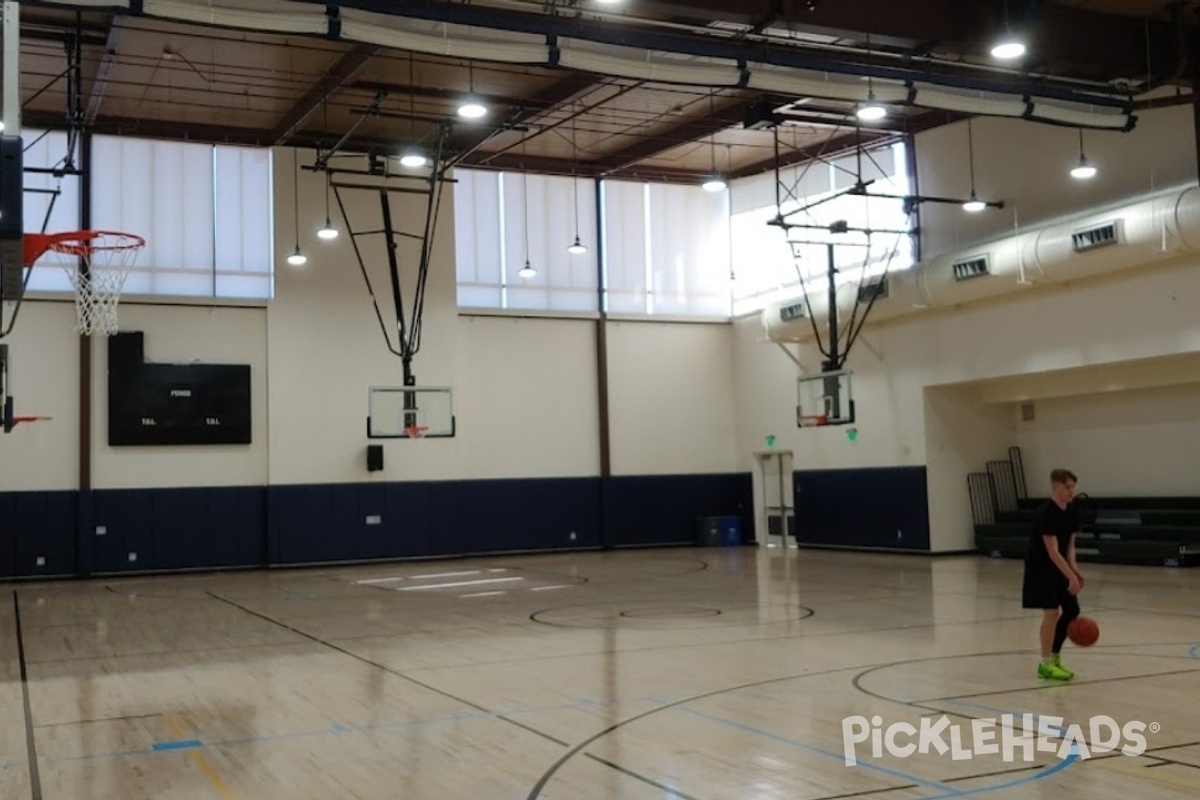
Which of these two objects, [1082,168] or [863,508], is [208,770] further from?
[863,508]

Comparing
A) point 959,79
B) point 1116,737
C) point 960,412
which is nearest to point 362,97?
point 959,79

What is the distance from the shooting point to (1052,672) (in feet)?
30.6

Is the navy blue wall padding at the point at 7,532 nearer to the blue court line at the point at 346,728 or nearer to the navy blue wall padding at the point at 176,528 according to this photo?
the navy blue wall padding at the point at 176,528

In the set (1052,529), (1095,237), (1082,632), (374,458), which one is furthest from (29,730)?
(374,458)

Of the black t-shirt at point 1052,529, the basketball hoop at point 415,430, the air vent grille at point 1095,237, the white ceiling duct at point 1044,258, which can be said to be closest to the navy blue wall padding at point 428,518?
the basketball hoop at point 415,430

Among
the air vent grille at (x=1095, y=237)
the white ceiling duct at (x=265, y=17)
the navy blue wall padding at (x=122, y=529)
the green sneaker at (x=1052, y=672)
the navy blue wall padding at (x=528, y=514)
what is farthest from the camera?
the navy blue wall padding at (x=528, y=514)

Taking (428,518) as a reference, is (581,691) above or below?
below

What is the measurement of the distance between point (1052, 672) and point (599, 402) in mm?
19595

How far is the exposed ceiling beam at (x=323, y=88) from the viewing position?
64.9ft

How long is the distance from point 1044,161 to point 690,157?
28.6ft

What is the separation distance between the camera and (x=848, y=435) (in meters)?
25.8

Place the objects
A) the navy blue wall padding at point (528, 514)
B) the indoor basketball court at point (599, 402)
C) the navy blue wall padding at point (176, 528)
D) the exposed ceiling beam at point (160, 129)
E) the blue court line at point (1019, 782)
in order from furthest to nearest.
A: the navy blue wall padding at point (528, 514) → the navy blue wall padding at point (176, 528) → the exposed ceiling beam at point (160, 129) → the indoor basketball court at point (599, 402) → the blue court line at point (1019, 782)

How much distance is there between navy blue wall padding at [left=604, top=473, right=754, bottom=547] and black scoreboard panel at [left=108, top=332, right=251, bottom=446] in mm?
8752

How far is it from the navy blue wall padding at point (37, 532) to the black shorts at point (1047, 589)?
19708 mm
